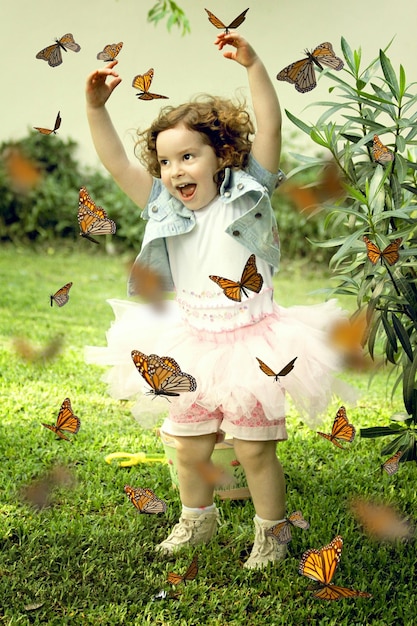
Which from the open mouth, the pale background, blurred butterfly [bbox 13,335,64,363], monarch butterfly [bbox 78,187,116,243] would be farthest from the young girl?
the pale background

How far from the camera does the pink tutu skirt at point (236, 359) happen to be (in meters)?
2.11

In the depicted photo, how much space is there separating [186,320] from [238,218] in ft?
1.08

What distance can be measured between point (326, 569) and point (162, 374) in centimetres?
60

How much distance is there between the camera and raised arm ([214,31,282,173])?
2.07 metres

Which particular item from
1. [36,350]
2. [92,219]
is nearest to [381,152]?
[92,219]

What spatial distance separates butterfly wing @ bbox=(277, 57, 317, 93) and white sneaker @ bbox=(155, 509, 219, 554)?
115cm

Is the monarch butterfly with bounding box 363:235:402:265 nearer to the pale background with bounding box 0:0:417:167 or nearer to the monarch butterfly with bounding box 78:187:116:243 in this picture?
the monarch butterfly with bounding box 78:187:116:243

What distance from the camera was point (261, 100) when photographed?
6.96 ft

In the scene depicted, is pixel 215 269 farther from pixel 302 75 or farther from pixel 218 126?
pixel 302 75

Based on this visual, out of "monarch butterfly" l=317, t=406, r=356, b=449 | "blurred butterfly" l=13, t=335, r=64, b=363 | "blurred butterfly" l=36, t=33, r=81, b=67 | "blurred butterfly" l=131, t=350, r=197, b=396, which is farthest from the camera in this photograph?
"blurred butterfly" l=13, t=335, r=64, b=363

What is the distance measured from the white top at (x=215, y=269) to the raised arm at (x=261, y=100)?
5.3 inches

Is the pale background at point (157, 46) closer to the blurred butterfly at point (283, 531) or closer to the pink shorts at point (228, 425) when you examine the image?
the pink shorts at point (228, 425)

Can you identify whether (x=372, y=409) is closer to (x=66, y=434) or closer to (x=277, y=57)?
(x=66, y=434)

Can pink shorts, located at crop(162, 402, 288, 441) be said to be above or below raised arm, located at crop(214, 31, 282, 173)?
below
